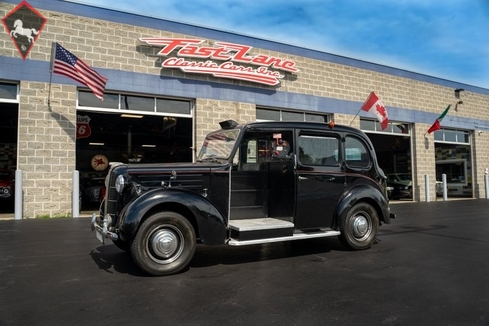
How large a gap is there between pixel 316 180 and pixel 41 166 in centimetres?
869


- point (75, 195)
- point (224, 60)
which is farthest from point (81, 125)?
point (224, 60)

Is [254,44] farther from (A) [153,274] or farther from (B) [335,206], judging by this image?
(A) [153,274]

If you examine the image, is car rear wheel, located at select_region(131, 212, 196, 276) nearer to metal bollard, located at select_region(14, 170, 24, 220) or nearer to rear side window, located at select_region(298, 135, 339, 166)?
rear side window, located at select_region(298, 135, 339, 166)

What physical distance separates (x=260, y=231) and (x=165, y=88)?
877 cm

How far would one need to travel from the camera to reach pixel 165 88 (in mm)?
12719

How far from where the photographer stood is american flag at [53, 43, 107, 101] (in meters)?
10.4

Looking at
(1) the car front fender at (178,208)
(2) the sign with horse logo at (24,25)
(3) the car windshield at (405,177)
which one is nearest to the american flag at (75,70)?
(2) the sign with horse logo at (24,25)

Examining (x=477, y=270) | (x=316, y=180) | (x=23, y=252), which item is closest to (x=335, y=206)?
(x=316, y=180)

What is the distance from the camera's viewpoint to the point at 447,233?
8.12 m

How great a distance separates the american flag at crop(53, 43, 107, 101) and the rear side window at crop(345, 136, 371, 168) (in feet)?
25.1

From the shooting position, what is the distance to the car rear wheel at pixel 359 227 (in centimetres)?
624

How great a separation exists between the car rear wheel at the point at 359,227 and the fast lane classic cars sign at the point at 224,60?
28.0ft

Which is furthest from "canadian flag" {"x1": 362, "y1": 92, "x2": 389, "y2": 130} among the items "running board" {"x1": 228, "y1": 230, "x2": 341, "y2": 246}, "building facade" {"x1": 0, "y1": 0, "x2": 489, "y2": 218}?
"running board" {"x1": 228, "y1": 230, "x2": 341, "y2": 246}

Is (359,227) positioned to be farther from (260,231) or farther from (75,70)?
(75,70)
